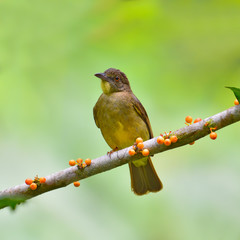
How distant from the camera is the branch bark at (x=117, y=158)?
2400 mm

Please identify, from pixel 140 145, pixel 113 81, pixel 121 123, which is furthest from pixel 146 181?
pixel 140 145

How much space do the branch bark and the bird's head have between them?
137 centimetres

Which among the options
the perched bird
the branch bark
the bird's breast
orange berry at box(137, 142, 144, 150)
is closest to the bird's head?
the perched bird

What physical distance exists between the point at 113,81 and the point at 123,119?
19.8 inches

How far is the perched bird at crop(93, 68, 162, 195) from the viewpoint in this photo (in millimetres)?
3809

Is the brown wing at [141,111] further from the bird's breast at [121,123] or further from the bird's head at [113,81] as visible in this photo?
the bird's head at [113,81]

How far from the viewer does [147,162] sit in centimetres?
422

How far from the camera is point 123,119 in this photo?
12.5 ft

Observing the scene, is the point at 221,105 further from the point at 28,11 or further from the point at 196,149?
the point at 28,11

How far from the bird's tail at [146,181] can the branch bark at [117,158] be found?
138cm

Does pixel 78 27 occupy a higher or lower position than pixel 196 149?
higher

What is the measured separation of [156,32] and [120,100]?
89cm

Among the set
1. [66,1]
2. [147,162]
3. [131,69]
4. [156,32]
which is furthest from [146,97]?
[66,1]

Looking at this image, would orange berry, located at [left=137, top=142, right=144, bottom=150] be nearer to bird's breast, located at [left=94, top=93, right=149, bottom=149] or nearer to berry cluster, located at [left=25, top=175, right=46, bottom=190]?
berry cluster, located at [left=25, top=175, right=46, bottom=190]
